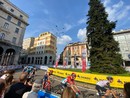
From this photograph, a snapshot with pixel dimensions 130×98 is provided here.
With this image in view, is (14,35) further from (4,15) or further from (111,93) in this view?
(111,93)

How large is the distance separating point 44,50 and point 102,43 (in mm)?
39160

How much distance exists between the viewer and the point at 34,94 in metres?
2.58

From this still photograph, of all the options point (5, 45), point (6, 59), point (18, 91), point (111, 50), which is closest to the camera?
point (18, 91)

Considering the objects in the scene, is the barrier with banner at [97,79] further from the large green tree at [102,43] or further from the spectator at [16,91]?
the spectator at [16,91]

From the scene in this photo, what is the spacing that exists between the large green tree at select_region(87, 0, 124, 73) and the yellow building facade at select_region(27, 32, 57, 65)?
109ft

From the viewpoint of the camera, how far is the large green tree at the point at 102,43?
19.2 meters

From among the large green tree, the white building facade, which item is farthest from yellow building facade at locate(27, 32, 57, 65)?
the large green tree

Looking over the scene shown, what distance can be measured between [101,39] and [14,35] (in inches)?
1144

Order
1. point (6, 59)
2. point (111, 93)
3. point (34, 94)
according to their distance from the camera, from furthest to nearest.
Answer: point (6, 59)
point (111, 93)
point (34, 94)

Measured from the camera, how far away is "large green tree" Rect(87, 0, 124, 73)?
758 inches

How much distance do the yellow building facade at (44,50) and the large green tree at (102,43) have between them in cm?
3335

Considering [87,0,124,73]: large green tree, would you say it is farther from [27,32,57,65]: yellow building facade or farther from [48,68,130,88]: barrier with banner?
[27,32,57,65]: yellow building facade

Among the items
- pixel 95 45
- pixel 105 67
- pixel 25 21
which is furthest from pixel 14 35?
pixel 105 67

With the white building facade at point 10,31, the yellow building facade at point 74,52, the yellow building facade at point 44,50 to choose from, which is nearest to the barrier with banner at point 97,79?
the white building facade at point 10,31
